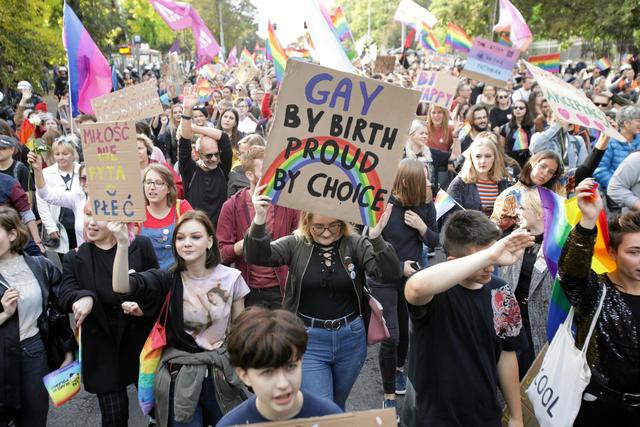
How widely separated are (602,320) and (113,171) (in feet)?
8.63

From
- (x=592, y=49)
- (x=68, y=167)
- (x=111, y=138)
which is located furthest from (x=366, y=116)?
(x=592, y=49)

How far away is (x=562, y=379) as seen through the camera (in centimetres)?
273

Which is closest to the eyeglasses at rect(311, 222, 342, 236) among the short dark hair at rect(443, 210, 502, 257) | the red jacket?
the short dark hair at rect(443, 210, 502, 257)

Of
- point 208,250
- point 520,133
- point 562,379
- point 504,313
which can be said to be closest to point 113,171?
point 208,250

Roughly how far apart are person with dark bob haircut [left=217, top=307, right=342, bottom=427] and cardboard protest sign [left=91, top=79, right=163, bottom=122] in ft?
13.9

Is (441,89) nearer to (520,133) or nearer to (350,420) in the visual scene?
(520,133)

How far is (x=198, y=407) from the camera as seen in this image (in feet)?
10.4

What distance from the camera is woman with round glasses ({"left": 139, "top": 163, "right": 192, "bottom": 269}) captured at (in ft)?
14.0

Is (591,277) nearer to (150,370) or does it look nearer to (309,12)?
(150,370)

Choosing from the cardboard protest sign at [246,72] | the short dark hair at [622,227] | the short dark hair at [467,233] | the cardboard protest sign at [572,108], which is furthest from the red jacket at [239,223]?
the cardboard protest sign at [246,72]

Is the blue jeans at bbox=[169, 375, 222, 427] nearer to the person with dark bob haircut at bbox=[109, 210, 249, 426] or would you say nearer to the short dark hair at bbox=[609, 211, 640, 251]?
the person with dark bob haircut at bbox=[109, 210, 249, 426]

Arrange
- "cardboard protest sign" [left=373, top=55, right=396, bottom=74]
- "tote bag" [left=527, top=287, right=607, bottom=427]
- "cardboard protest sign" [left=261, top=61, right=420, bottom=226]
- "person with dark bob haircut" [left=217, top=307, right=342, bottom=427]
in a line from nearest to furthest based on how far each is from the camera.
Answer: "person with dark bob haircut" [left=217, top=307, right=342, bottom=427] → "tote bag" [left=527, top=287, right=607, bottom=427] → "cardboard protest sign" [left=261, top=61, right=420, bottom=226] → "cardboard protest sign" [left=373, top=55, right=396, bottom=74]

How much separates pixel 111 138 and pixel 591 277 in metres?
2.59

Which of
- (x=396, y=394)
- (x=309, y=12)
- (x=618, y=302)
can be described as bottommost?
(x=396, y=394)
